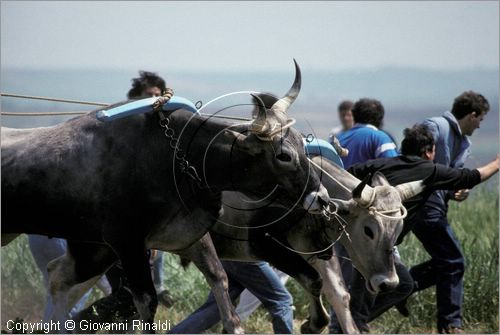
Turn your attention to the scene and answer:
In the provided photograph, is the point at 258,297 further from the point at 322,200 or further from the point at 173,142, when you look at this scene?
the point at 173,142

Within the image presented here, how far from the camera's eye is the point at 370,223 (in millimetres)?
9414

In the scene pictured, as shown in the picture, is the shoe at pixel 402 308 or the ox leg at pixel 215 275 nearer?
the ox leg at pixel 215 275

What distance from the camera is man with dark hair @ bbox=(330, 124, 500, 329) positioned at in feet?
33.3

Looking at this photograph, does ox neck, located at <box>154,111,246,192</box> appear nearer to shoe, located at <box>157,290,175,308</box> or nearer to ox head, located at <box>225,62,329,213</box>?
ox head, located at <box>225,62,329,213</box>

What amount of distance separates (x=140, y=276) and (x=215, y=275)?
780mm

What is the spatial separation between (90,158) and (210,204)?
34.2 inches

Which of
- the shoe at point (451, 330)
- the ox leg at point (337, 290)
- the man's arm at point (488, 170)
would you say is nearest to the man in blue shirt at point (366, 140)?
the man's arm at point (488, 170)

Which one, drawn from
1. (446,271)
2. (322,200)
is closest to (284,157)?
(322,200)

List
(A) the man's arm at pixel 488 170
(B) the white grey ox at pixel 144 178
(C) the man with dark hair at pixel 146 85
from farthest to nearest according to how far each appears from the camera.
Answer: (C) the man with dark hair at pixel 146 85, (A) the man's arm at pixel 488 170, (B) the white grey ox at pixel 144 178

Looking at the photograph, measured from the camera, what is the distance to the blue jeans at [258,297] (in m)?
10.0

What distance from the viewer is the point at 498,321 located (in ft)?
39.3

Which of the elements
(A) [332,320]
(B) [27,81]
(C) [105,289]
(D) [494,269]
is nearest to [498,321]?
(D) [494,269]

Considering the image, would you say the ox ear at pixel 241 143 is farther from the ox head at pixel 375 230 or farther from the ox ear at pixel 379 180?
the ox ear at pixel 379 180

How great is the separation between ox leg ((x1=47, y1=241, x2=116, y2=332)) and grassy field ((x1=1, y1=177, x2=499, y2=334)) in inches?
94.8
